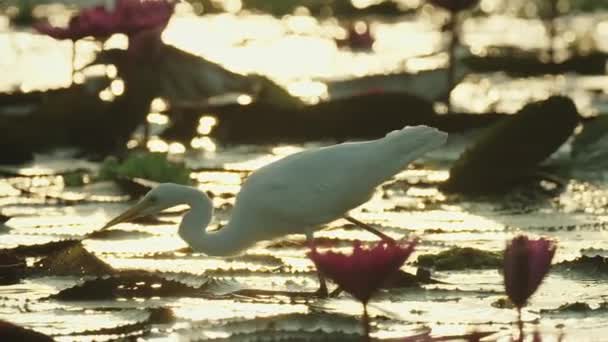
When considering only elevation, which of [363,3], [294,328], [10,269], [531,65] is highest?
[363,3]

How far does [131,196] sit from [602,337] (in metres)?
3.37

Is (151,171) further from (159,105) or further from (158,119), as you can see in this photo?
(159,105)

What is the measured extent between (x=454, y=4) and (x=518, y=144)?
220cm

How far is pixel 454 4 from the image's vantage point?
9500 millimetres

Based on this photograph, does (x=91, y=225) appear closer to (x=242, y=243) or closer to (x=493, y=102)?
(x=242, y=243)

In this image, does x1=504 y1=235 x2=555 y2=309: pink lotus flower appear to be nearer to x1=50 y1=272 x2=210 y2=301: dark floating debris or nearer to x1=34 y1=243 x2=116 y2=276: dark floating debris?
x1=50 y1=272 x2=210 y2=301: dark floating debris

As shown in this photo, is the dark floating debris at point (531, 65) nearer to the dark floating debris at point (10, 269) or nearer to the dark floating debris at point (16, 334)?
the dark floating debris at point (10, 269)

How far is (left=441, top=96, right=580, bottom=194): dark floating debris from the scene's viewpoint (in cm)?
738

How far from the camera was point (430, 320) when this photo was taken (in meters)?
4.59

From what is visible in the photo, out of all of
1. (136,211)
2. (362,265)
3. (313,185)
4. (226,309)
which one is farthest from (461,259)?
(362,265)

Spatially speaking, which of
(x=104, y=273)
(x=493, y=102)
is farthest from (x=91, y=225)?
(x=493, y=102)

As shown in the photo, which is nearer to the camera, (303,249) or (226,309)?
(226,309)

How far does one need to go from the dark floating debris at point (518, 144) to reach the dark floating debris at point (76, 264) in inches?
95.1

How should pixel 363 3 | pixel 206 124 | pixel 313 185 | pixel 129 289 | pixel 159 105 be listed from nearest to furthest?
pixel 129 289 → pixel 313 185 → pixel 206 124 → pixel 159 105 → pixel 363 3
